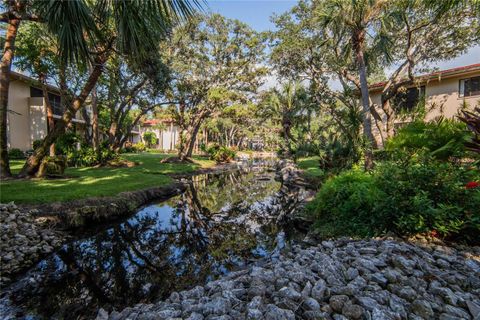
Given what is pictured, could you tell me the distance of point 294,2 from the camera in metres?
14.7

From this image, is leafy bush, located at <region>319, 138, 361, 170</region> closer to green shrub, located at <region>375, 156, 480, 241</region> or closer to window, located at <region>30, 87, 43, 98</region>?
green shrub, located at <region>375, 156, 480, 241</region>

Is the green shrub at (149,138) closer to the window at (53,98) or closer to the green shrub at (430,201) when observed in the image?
the window at (53,98)

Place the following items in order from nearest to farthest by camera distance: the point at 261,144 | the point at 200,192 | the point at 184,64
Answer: the point at 200,192, the point at 184,64, the point at 261,144

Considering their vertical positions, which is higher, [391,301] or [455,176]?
[455,176]

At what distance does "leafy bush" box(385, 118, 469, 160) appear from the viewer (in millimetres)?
5270

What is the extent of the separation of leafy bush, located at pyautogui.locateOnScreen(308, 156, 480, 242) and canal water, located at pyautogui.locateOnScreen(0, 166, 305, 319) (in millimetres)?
1943

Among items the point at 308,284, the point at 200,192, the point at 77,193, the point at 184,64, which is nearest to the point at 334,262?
the point at 308,284

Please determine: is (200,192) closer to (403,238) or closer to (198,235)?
(198,235)

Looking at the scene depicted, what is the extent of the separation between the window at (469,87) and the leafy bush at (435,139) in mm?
9794

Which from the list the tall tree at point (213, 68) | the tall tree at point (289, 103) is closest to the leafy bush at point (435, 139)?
the tall tree at point (289, 103)

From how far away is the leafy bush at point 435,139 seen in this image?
207 inches

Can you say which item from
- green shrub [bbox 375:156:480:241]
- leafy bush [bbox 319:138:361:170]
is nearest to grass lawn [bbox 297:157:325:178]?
leafy bush [bbox 319:138:361:170]

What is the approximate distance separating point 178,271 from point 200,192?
7198 millimetres

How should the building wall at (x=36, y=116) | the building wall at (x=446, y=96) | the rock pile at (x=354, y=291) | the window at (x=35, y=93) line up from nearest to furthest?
the rock pile at (x=354, y=291)
the building wall at (x=446, y=96)
the building wall at (x=36, y=116)
the window at (x=35, y=93)
